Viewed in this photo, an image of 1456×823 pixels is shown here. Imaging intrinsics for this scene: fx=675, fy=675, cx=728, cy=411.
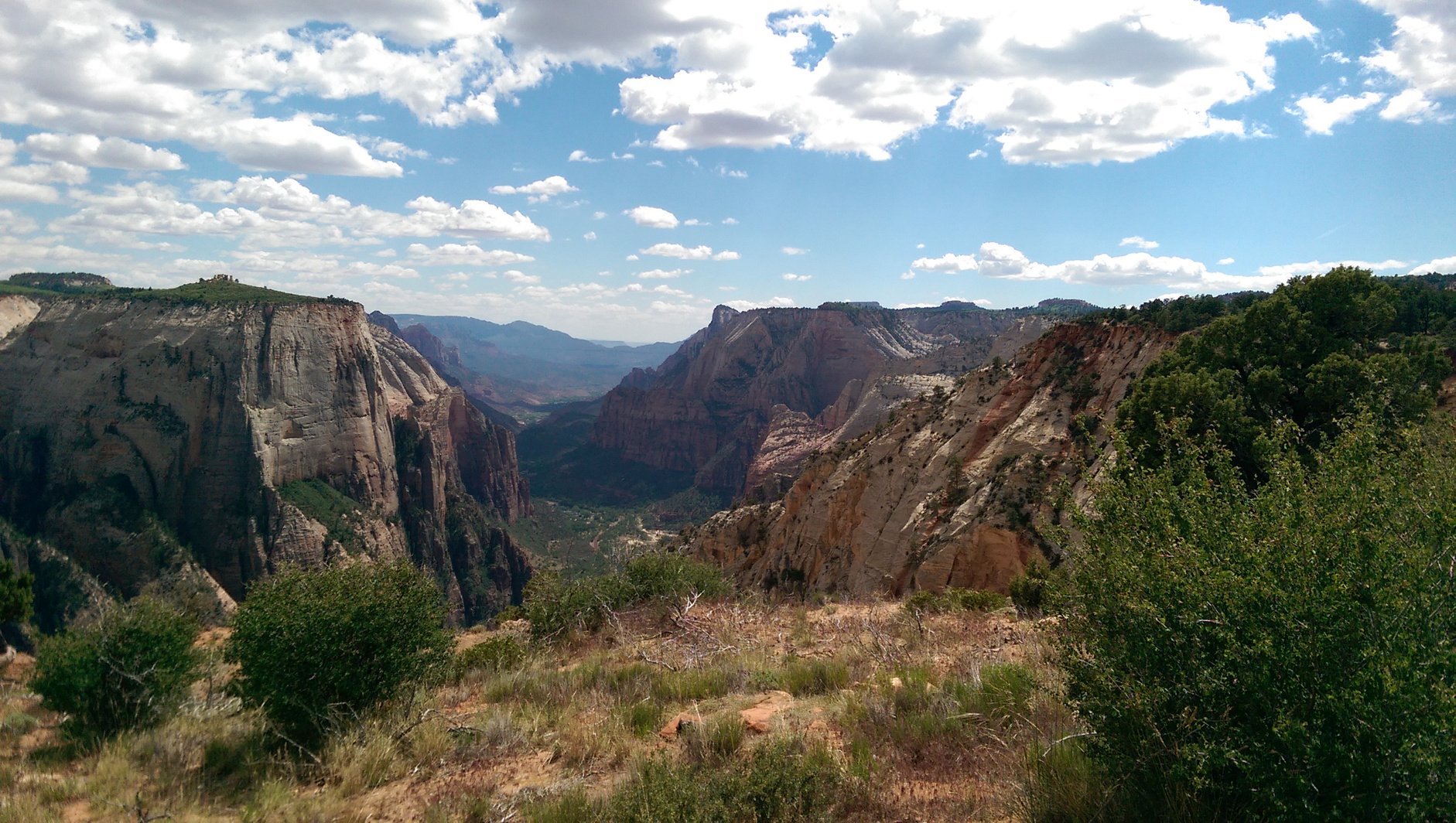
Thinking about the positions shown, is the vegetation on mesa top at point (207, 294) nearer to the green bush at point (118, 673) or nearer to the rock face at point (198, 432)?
the rock face at point (198, 432)

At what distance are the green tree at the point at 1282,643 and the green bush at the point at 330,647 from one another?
298 inches

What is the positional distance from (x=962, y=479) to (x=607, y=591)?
51.6ft

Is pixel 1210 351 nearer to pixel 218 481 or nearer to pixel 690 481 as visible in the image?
pixel 218 481

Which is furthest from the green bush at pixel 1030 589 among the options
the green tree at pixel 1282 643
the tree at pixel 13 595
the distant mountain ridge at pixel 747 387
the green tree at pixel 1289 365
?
the distant mountain ridge at pixel 747 387

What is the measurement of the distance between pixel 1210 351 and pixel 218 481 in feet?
256

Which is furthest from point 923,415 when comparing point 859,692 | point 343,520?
point 343,520

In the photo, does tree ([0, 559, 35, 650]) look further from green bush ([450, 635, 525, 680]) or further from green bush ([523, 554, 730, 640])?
green bush ([450, 635, 525, 680])

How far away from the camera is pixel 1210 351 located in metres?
17.9

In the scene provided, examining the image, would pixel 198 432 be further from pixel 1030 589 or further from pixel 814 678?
pixel 814 678

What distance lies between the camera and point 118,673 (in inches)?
380

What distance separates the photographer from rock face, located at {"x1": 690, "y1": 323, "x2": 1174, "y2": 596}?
22.1 metres

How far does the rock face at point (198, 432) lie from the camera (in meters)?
60.5

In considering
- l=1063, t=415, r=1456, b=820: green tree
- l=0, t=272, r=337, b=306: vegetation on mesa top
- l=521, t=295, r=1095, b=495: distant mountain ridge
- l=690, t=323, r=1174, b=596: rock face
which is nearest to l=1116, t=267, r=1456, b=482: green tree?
l=690, t=323, r=1174, b=596: rock face

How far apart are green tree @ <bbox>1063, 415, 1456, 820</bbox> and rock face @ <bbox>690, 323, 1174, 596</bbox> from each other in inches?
585
